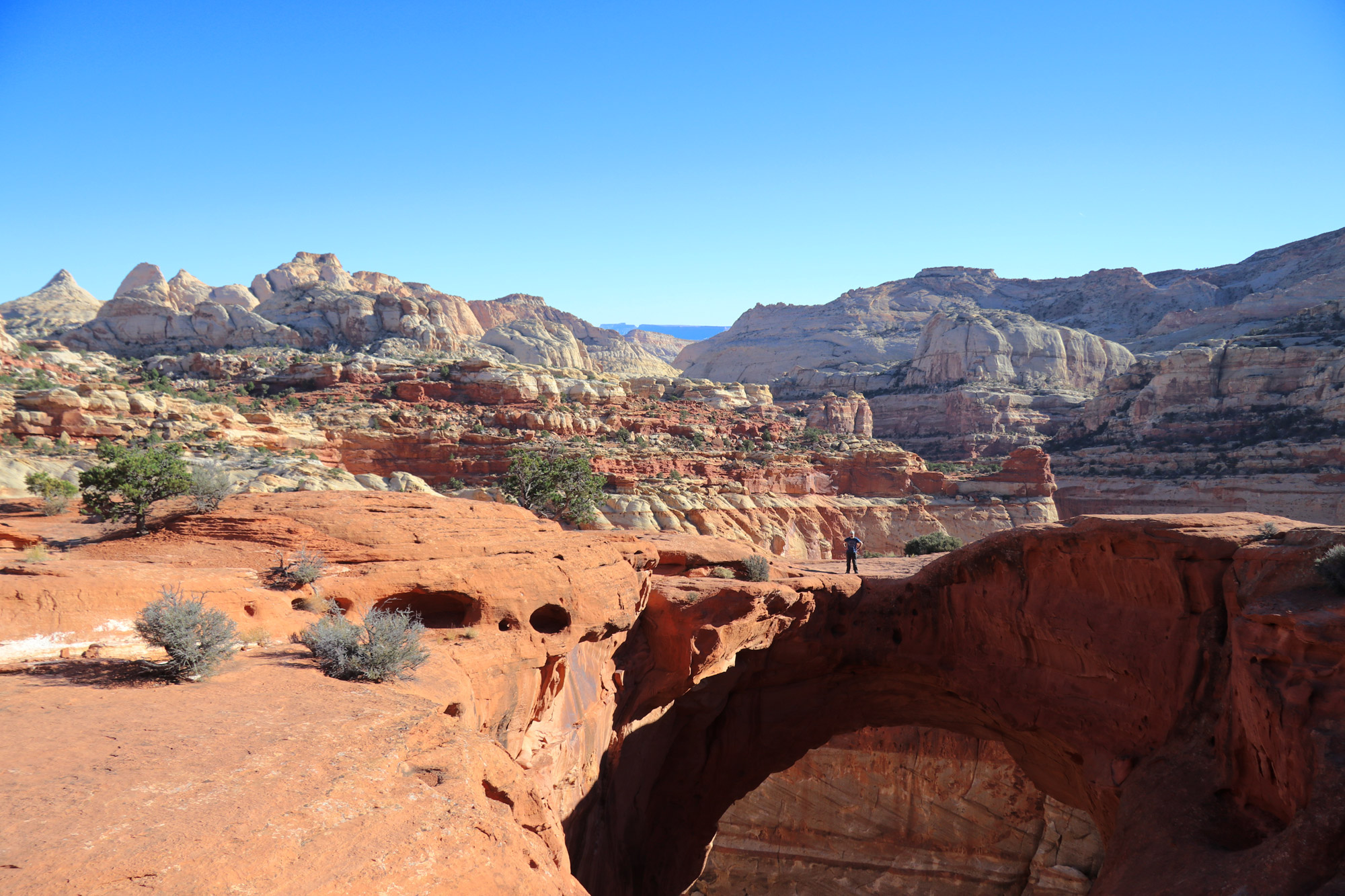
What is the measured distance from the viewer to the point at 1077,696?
14.0 metres

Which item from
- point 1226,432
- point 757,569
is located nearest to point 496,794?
point 757,569

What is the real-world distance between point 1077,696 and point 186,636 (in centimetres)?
1480

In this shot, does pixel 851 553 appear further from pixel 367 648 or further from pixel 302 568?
pixel 367 648

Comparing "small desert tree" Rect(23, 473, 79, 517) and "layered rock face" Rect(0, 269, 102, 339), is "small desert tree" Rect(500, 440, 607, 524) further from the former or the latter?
"layered rock face" Rect(0, 269, 102, 339)

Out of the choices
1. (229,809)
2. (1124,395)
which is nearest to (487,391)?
(229,809)

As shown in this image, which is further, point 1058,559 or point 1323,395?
point 1323,395

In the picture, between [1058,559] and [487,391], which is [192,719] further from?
[487,391]

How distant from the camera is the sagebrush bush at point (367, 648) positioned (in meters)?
7.39

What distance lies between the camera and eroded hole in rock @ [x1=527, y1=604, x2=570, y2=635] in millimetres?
11586

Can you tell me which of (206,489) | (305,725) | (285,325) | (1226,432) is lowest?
(1226,432)

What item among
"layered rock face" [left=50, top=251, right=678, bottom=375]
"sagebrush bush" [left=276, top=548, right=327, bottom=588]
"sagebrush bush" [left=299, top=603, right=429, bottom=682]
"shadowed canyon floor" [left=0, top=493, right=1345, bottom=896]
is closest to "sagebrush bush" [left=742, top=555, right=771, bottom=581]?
"shadowed canyon floor" [left=0, top=493, right=1345, bottom=896]

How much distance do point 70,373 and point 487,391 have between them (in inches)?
1022

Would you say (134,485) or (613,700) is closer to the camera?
(134,485)

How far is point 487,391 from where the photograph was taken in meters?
54.1
